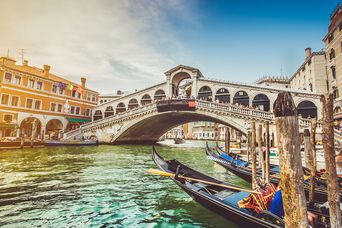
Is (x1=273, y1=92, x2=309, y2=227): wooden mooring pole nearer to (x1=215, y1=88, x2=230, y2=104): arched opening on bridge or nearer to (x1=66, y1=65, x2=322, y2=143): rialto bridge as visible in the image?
(x1=66, y1=65, x2=322, y2=143): rialto bridge

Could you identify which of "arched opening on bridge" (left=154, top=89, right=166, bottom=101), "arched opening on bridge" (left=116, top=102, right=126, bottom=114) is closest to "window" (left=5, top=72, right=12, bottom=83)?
"arched opening on bridge" (left=116, top=102, right=126, bottom=114)

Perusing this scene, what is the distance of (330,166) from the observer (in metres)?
2.58

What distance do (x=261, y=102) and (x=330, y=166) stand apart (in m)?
16.8

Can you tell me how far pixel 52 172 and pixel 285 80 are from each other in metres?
43.4

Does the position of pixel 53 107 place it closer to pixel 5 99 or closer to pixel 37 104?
pixel 37 104

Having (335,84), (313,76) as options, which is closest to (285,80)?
(313,76)

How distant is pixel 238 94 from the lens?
19.0m

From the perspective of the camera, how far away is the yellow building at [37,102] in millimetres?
16734

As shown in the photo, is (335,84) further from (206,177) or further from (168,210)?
(168,210)

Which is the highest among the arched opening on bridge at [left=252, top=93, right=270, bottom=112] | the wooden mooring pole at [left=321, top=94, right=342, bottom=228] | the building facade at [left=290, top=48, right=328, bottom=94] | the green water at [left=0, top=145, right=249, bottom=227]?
the building facade at [left=290, top=48, right=328, bottom=94]

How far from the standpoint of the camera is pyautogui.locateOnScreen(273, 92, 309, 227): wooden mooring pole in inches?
77.3

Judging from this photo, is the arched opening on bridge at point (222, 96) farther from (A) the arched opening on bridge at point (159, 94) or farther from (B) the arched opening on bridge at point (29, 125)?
(B) the arched opening on bridge at point (29, 125)

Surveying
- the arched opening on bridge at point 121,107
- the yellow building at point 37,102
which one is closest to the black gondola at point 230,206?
the yellow building at point 37,102

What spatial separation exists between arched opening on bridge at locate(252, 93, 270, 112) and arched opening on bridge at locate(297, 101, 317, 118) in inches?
97.1
